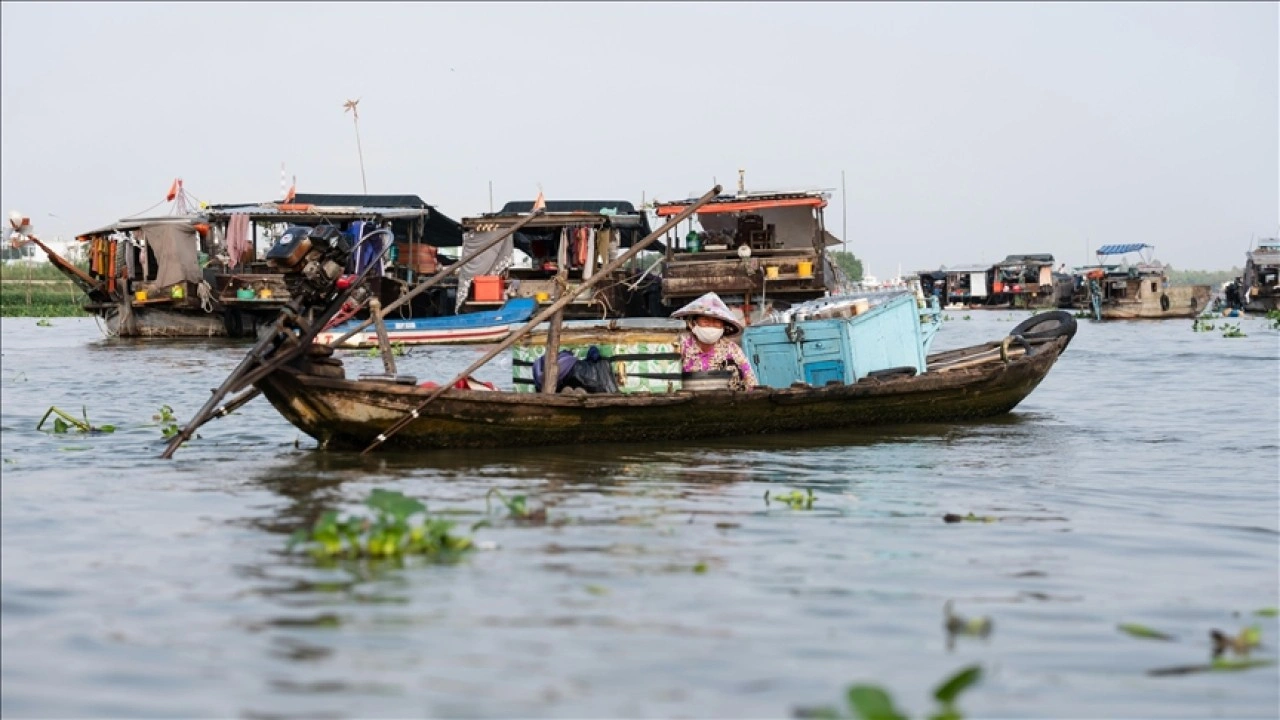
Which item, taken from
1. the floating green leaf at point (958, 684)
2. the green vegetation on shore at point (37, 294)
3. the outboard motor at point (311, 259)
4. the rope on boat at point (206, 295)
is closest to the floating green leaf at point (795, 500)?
the outboard motor at point (311, 259)

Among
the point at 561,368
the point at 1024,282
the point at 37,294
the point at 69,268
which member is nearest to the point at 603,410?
the point at 561,368

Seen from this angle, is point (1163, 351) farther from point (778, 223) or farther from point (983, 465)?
point (983, 465)

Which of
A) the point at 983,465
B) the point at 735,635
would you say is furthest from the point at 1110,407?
the point at 735,635

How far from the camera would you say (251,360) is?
26.2 feet

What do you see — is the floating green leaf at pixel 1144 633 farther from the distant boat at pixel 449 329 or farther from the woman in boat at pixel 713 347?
the distant boat at pixel 449 329

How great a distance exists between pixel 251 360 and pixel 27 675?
14.1ft

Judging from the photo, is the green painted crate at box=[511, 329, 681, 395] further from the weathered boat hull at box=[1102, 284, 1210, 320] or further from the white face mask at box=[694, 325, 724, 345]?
the weathered boat hull at box=[1102, 284, 1210, 320]

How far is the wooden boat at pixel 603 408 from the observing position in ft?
27.5

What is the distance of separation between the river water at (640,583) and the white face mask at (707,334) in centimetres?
79

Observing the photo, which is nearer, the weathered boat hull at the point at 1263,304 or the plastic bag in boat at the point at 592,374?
the plastic bag in boat at the point at 592,374

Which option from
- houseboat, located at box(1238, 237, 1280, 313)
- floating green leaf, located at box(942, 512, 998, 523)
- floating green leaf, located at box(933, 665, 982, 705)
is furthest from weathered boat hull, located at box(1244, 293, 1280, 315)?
floating green leaf, located at box(933, 665, 982, 705)

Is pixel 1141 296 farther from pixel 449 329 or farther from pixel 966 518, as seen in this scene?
pixel 966 518

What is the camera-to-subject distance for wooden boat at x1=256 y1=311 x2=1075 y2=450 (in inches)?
330

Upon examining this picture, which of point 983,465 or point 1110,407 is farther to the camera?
point 1110,407
